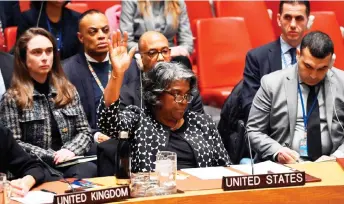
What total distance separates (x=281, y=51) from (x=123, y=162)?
185 centimetres

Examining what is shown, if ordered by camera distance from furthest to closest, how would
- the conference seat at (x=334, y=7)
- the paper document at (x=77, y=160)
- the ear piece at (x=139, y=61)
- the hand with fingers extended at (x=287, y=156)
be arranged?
the conference seat at (x=334, y=7), the ear piece at (x=139, y=61), the paper document at (x=77, y=160), the hand with fingers extended at (x=287, y=156)

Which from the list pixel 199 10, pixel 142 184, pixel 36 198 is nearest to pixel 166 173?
pixel 142 184

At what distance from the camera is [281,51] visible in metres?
4.32

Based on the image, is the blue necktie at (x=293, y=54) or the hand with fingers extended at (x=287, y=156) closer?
the hand with fingers extended at (x=287, y=156)

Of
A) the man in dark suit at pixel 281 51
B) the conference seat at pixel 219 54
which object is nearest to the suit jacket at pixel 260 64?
the man in dark suit at pixel 281 51

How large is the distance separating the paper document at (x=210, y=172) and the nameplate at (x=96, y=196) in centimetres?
42

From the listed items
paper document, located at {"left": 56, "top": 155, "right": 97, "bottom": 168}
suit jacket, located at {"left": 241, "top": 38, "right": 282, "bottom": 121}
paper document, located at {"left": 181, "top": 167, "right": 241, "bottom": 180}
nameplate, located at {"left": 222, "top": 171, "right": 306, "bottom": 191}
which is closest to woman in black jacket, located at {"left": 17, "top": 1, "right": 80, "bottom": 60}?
suit jacket, located at {"left": 241, "top": 38, "right": 282, "bottom": 121}

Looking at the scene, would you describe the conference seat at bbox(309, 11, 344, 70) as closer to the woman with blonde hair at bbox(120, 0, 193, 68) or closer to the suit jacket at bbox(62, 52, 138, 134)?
the woman with blonde hair at bbox(120, 0, 193, 68)

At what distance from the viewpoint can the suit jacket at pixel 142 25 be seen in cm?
486

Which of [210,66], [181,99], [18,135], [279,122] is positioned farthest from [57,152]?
[210,66]

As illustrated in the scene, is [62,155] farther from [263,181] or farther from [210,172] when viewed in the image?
[263,181]

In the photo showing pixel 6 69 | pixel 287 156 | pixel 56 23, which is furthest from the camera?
pixel 56 23

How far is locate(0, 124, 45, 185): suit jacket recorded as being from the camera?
2889 millimetres

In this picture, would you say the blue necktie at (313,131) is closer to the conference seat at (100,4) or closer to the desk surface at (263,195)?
the desk surface at (263,195)
